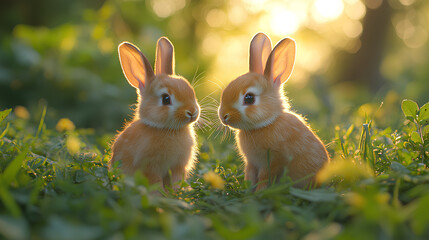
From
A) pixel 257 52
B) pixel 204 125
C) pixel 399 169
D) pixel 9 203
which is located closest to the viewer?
pixel 9 203

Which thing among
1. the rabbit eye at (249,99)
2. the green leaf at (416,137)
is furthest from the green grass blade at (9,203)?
the green leaf at (416,137)

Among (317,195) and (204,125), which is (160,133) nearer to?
(204,125)

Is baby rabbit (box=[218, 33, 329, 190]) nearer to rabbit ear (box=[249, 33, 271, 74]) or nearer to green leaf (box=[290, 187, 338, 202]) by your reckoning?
rabbit ear (box=[249, 33, 271, 74])

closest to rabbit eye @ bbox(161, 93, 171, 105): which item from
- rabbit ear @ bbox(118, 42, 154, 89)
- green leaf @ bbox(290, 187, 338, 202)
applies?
rabbit ear @ bbox(118, 42, 154, 89)

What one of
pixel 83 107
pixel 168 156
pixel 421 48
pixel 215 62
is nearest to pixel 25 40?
pixel 83 107

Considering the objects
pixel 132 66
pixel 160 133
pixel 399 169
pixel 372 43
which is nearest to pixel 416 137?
pixel 399 169
